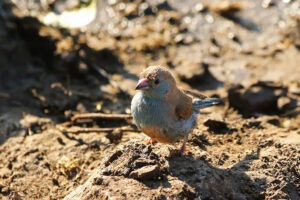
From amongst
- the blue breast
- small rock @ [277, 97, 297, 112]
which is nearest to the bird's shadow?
the blue breast

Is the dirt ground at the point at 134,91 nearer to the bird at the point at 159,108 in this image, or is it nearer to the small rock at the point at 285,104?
the small rock at the point at 285,104

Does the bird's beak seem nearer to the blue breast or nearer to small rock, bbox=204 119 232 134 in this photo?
the blue breast

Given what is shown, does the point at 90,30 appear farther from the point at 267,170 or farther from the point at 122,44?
the point at 267,170

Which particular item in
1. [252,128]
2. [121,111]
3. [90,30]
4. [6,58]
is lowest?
[252,128]

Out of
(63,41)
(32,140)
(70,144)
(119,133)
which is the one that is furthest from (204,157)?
(63,41)

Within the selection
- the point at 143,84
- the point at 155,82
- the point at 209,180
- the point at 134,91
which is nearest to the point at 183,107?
the point at 155,82

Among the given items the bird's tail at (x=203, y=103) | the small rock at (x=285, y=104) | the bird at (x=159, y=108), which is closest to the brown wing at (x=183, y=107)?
the bird at (x=159, y=108)

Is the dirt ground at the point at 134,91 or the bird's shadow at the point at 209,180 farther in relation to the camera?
the dirt ground at the point at 134,91
